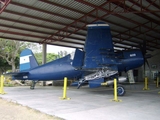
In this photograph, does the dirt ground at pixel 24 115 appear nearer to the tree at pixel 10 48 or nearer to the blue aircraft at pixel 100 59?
the blue aircraft at pixel 100 59

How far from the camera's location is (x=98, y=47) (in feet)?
36.9

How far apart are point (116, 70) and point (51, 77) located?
15.6 ft

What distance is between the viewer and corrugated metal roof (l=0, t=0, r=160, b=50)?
13.5 metres

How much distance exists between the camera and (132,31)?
21.7m

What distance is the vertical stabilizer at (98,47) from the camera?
441 inches

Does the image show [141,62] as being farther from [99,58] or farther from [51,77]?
[51,77]

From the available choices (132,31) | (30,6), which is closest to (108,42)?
Answer: (30,6)

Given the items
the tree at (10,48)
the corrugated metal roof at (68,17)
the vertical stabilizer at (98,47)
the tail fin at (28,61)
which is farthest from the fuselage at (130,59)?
the tree at (10,48)

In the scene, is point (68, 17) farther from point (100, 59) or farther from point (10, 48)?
point (10, 48)

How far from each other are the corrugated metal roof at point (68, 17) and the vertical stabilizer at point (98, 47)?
2.72 meters

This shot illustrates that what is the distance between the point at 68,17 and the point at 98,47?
5.62 m

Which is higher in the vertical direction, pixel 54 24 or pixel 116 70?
pixel 54 24

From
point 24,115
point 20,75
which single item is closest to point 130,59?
point 24,115

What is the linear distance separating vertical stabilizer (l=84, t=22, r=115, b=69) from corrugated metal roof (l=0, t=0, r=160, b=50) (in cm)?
272
